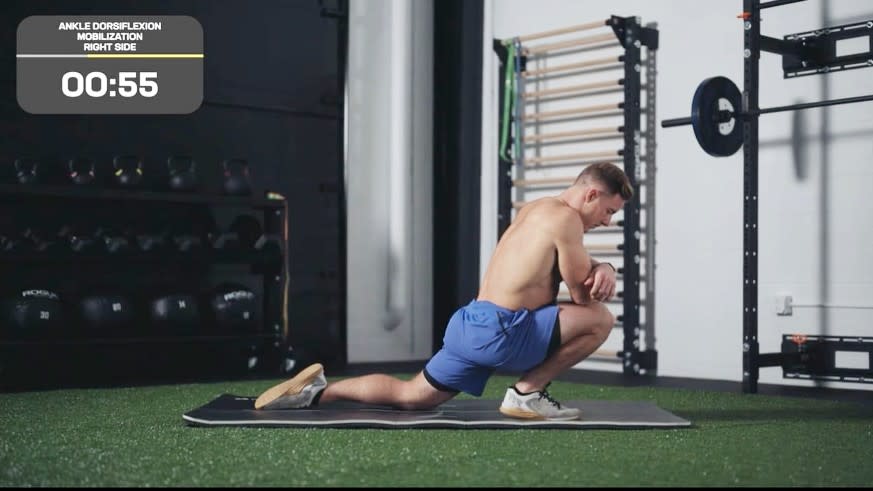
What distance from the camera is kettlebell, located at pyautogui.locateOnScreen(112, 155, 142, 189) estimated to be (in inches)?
206

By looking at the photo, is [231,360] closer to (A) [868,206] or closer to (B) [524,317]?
(B) [524,317]

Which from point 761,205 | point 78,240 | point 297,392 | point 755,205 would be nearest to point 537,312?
point 297,392

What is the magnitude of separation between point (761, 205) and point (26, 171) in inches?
148

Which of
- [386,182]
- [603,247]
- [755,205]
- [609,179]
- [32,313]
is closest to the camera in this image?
[609,179]

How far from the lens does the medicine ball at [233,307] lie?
17.9 feet

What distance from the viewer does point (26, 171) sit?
4996 millimetres

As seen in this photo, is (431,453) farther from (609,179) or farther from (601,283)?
(609,179)

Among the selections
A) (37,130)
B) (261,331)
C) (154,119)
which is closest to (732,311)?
(261,331)

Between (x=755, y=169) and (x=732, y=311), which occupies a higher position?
(x=755, y=169)

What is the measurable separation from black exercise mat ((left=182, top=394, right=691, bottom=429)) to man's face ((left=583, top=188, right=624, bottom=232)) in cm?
70

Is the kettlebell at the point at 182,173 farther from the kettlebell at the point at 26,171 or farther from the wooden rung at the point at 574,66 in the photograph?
the wooden rung at the point at 574,66

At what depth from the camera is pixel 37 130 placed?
5348 mm

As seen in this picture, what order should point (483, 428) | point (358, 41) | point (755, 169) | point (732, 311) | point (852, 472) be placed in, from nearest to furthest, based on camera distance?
point (852, 472), point (483, 428), point (755, 169), point (732, 311), point (358, 41)

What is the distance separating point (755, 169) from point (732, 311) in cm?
93
